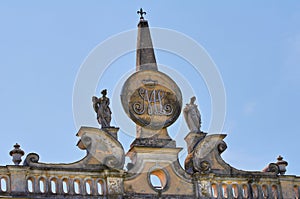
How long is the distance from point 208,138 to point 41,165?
490cm

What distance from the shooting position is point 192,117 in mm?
26125

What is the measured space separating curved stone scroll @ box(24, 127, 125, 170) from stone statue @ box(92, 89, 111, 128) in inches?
16.4

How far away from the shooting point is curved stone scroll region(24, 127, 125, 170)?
24.4 metres

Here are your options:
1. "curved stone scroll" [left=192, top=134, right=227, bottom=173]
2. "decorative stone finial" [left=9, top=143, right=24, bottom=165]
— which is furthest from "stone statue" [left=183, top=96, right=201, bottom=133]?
"decorative stone finial" [left=9, top=143, right=24, bottom=165]

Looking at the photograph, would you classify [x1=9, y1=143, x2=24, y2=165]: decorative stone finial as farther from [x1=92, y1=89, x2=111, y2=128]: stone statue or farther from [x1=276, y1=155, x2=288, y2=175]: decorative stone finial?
[x1=276, y1=155, x2=288, y2=175]: decorative stone finial

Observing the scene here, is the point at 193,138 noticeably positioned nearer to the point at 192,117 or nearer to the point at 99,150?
the point at 192,117

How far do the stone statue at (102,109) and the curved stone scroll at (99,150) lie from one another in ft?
A: 1.36

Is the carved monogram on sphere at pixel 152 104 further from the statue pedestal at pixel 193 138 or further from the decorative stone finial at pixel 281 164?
the decorative stone finial at pixel 281 164

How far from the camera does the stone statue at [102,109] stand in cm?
2508

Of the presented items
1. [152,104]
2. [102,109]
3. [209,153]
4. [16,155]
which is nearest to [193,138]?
[209,153]

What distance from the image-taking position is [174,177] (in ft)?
82.6

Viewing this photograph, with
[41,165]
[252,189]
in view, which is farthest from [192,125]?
[41,165]

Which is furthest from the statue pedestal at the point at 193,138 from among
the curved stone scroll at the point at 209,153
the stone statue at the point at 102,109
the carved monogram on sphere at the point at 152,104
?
the stone statue at the point at 102,109

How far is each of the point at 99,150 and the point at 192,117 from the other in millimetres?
3090
